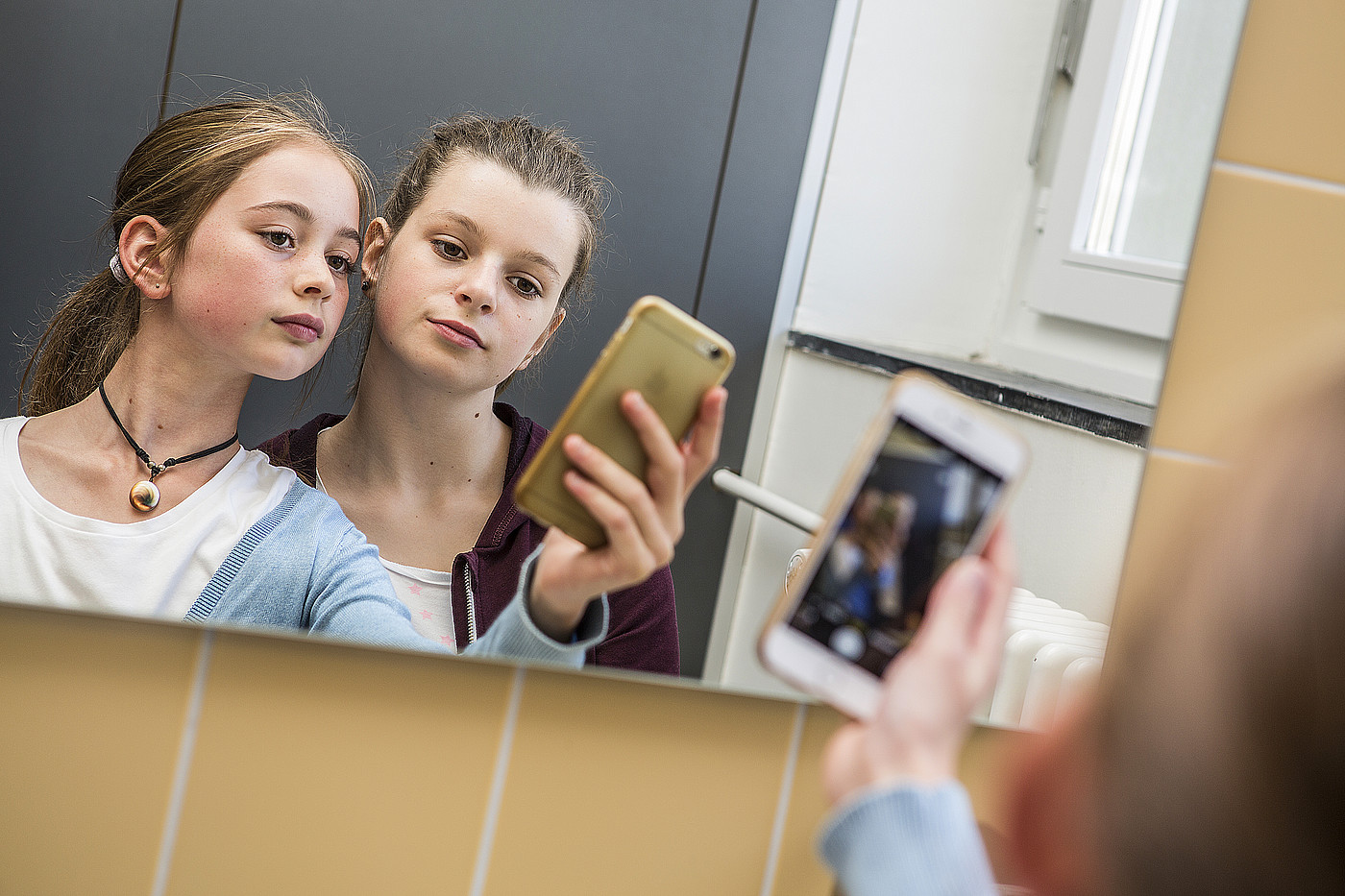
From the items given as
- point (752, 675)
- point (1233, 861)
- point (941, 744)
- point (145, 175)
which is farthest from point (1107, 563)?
point (145, 175)

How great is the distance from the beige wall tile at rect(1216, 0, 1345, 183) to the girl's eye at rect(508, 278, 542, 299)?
42 centimetres

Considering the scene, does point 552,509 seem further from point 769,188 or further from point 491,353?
point 769,188

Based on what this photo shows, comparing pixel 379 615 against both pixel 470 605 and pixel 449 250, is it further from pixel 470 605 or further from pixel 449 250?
pixel 449 250

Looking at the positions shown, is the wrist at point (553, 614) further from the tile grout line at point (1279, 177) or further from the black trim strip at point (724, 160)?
the tile grout line at point (1279, 177)

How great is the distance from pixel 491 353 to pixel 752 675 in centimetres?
22

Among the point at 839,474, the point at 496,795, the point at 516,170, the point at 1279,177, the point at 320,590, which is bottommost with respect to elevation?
the point at 496,795

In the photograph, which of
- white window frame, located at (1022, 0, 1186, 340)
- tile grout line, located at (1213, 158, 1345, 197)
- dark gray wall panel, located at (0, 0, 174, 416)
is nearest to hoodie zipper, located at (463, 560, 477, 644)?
dark gray wall panel, located at (0, 0, 174, 416)

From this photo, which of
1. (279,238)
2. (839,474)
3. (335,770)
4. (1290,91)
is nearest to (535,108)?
(279,238)

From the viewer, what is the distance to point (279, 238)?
→ 46cm

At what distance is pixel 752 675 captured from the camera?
0.55m

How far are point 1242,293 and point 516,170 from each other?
0.44 meters

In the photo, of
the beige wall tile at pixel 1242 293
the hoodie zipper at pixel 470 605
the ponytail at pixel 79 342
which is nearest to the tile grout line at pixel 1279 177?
the beige wall tile at pixel 1242 293

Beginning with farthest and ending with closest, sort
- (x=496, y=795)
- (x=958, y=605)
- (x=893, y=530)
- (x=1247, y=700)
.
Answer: (x=496, y=795), (x=893, y=530), (x=958, y=605), (x=1247, y=700)

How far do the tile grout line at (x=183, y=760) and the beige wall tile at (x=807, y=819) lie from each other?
32 cm
